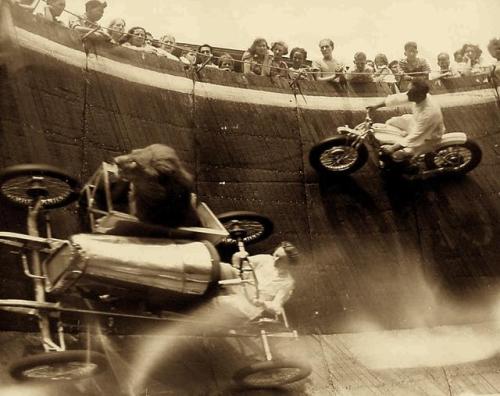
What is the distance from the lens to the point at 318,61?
9211 millimetres

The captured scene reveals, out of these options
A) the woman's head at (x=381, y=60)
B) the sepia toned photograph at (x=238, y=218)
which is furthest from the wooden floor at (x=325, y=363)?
the woman's head at (x=381, y=60)

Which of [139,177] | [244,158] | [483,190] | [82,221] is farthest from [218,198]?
[483,190]

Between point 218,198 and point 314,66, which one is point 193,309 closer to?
point 218,198

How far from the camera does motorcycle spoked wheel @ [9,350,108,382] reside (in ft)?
14.2

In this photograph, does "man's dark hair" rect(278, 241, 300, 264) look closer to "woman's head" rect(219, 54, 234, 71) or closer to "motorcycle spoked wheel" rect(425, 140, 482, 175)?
"motorcycle spoked wheel" rect(425, 140, 482, 175)

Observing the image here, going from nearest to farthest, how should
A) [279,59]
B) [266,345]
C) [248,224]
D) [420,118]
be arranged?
[266,345], [248,224], [420,118], [279,59]

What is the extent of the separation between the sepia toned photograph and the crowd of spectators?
0.03m

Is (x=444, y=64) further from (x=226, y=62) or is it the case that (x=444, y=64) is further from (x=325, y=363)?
(x=325, y=363)

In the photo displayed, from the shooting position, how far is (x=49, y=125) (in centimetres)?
671

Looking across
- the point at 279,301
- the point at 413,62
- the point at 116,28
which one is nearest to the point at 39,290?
the point at 279,301

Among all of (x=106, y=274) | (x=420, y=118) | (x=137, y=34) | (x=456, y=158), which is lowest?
(x=106, y=274)

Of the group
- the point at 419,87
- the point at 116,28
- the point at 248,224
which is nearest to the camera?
Result: the point at 248,224

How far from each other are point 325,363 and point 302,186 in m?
2.39

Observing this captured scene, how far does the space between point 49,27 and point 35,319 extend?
3.34 metres
